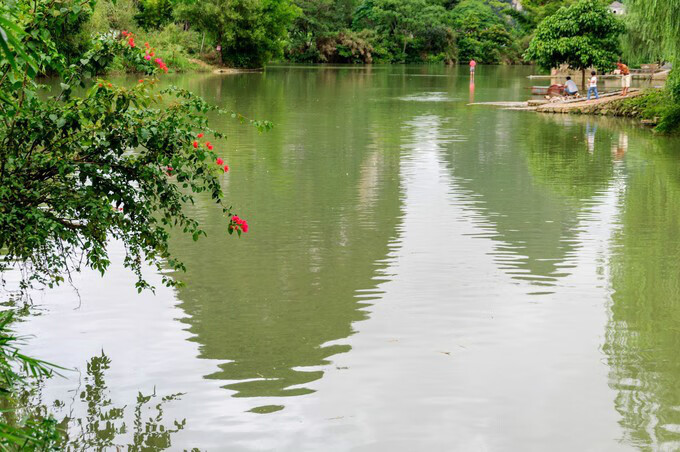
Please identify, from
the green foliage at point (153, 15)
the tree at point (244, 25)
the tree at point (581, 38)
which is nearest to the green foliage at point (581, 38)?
the tree at point (581, 38)

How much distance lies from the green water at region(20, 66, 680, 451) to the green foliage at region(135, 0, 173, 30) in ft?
219

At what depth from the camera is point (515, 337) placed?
972 centimetres

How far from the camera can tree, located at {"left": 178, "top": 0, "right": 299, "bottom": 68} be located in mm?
78938

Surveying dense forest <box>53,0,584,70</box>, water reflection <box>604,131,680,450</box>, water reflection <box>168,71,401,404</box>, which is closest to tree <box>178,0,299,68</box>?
dense forest <box>53,0,584,70</box>

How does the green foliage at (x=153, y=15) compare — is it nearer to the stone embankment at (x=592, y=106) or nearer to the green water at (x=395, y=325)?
the stone embankment at (x=592, y=106)

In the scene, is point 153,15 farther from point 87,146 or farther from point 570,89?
point 87,146

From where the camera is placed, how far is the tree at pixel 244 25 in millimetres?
78938

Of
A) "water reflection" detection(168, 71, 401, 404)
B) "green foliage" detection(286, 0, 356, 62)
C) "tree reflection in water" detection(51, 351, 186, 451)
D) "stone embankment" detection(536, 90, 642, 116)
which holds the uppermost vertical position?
"green foliage" detection(286, 0, 356, 62)

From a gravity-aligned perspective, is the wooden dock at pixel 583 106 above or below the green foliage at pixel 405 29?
below

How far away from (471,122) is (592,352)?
79.3 ft

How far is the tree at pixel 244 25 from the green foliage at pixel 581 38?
36.7 metres

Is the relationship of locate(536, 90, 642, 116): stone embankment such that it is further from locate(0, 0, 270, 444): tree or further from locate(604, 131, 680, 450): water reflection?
locate(0, 0, 270, 444): tree

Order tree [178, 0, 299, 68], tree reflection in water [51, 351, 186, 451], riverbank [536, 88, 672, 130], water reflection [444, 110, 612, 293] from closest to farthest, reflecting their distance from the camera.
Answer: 1. tree reflection in water [51, 351, 186, 451]
2. water reflection [444, 110, 612, 293]
3. riverbank [536, 88, 672, 130]
4. tree [178, 0, 299, 68]

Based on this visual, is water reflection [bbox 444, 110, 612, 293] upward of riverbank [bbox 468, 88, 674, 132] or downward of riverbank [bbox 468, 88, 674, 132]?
downward
